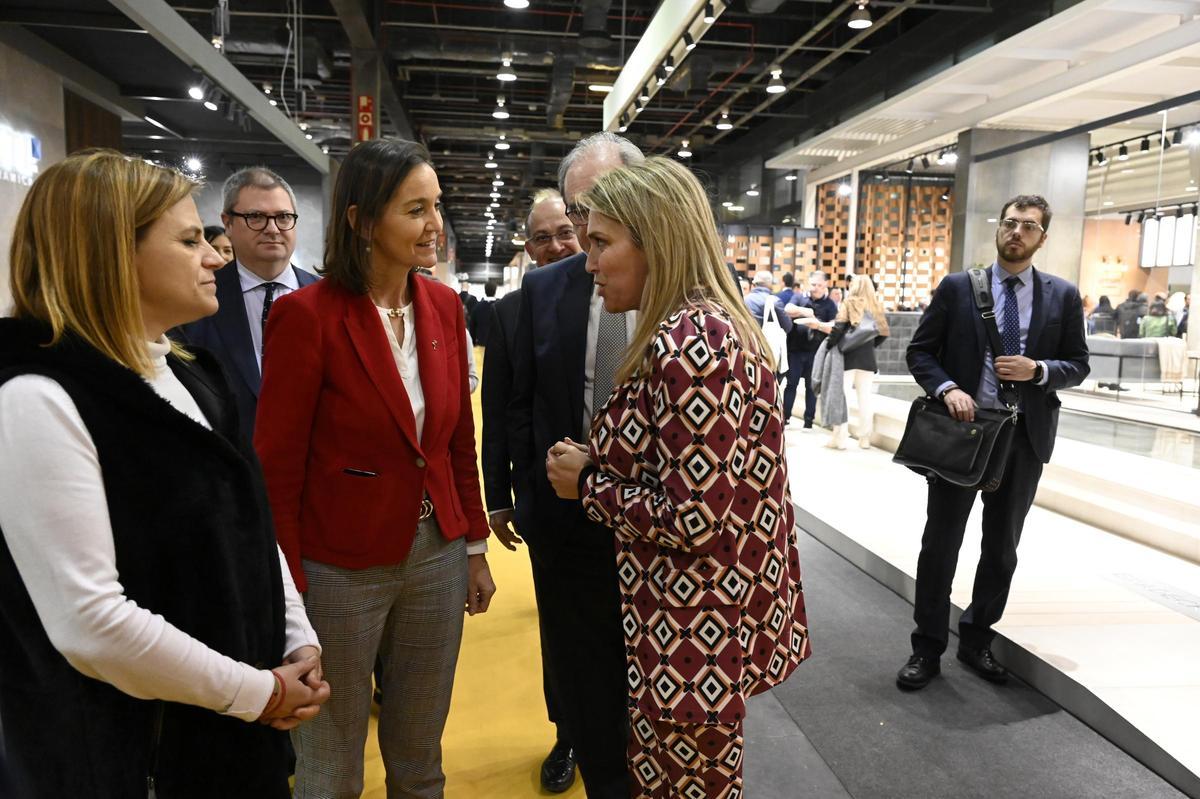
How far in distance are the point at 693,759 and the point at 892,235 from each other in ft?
52.0

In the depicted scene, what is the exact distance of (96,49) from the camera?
465 cm

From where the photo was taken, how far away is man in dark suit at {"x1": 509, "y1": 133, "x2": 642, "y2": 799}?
179cm

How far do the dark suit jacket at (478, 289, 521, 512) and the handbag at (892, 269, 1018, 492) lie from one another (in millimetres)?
1468

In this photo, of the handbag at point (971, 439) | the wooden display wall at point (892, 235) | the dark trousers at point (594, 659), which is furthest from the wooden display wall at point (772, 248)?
the dark trousers at point (594, 659)

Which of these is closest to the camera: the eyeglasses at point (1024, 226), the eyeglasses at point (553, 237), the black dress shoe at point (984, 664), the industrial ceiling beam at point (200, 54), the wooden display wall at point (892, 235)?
the eyeglasses at point (553, 237)

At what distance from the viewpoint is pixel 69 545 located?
0.96 m

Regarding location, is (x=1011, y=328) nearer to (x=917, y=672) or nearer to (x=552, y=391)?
(x=917, y=672)

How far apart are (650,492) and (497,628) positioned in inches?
98.7

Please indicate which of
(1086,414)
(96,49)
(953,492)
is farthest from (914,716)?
(1086,414)

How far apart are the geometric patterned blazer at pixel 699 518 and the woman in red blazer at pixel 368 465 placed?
38cm

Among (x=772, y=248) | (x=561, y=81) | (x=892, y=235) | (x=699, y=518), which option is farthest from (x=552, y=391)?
→ (x=892, y=235)

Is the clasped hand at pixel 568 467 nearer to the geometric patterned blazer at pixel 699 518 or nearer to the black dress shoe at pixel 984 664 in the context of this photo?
the geometric patterned blazer at pixel 699 518

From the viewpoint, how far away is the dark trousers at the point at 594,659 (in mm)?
1782

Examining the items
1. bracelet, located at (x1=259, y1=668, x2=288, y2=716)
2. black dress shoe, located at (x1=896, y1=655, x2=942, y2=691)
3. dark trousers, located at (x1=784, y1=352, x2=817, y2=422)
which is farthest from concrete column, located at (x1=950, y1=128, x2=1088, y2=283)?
bracelet, located at (x1=259, y1=668, x2=288, y2=716)
